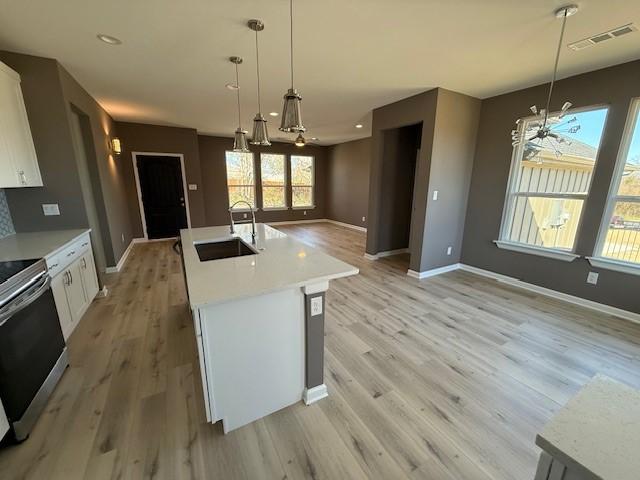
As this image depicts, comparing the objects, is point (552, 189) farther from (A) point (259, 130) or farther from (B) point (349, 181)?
(B) point (349, 181)

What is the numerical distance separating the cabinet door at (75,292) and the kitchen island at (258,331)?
1.51 metres

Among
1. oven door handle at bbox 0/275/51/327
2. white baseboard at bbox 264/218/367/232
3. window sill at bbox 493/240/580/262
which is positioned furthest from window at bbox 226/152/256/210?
window sill at bbox 493/240/580/262

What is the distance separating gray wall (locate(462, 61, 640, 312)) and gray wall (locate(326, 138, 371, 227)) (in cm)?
329

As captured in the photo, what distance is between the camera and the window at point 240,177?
24.8 feet

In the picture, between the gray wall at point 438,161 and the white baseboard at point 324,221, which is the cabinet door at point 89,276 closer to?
the gray wall at point 438,161

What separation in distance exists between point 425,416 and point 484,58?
10.6ft

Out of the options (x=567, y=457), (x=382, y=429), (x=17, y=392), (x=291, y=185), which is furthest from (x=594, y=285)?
(x=291, y=185)

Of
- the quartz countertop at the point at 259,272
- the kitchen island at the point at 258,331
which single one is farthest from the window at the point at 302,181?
the kitchen island at the point at 258,331

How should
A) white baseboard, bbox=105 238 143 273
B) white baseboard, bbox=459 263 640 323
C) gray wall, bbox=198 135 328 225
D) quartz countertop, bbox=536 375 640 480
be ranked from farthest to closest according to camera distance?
gray wall, bbox=198 135 328 225 < white baseboard, bbox=105 238 143 273 < white baseboard, bbox=459 263 640 323 < quartz countertop, bbox=536 375 640 480

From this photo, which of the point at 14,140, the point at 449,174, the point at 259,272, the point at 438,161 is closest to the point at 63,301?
the point at 14,140

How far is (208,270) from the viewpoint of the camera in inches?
67.3

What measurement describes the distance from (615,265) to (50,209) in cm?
619

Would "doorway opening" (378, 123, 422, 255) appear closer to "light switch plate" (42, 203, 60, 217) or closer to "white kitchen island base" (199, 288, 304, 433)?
"white kitchen island base" (199, 288, 304, 433)

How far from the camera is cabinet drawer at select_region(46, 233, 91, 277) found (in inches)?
84.1
